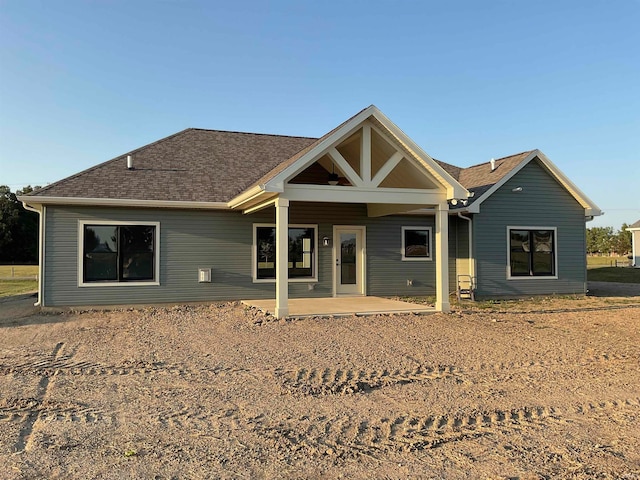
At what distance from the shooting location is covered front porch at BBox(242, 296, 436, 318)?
10406mm

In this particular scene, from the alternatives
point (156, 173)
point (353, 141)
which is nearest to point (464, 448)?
point (353, 141)

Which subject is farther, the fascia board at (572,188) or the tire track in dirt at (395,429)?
the fascia board at (572,188)

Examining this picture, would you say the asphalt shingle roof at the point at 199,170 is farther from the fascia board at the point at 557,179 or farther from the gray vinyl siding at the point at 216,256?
the gray vinyl siding at the point at 216,256

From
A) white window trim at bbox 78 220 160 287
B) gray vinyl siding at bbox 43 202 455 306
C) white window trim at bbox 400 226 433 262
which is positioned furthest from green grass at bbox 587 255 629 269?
white window trim at bbox 78 220 160 287

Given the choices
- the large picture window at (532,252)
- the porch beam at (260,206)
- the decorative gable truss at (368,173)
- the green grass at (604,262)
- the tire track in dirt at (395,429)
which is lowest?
the tire track in dirt at (395,429)

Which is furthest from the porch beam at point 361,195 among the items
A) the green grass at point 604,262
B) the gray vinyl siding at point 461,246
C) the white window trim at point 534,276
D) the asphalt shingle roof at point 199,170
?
the green grass at point 604,262

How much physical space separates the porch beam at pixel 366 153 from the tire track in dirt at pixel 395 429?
21.8 feet

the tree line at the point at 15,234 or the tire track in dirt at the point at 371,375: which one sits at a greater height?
the tree line at the point at 15,234

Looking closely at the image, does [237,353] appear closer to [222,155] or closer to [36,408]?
[36,408]

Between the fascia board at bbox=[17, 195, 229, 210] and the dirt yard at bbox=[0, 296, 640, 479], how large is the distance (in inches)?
129

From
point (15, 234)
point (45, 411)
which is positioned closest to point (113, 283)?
point (45, 411)

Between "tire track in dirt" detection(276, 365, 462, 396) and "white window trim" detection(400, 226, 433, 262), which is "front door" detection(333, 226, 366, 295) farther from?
"tire track in dirt" detection(276, 365, 462, 396)

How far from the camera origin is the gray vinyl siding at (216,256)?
11312 mm

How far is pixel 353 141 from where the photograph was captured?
11.2 meters
